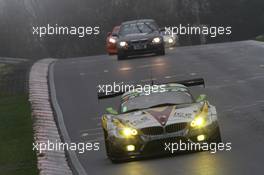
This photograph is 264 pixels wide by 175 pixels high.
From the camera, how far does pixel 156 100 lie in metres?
15.9

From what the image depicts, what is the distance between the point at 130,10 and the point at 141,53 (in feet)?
94.2

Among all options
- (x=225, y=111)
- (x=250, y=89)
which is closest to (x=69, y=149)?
(x=225, y=111)

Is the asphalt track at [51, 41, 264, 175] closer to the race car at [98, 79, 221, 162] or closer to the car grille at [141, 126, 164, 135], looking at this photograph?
the race car at [98, 79, 221, 162]

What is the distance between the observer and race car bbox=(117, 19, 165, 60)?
3425 centimetres

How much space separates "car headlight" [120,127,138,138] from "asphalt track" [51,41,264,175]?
54cm

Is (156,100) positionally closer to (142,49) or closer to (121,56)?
(142,49)

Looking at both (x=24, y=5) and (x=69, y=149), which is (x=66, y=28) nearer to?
(x=24, y=5)

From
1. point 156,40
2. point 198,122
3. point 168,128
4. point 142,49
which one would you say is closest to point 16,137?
point 168,128

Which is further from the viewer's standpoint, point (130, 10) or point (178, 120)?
point (130, 10)

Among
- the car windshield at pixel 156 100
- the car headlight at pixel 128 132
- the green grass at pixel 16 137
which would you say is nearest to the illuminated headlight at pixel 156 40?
the green grass at pixel 16 137

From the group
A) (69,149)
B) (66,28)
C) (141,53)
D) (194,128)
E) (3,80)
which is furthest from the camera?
(66,28)

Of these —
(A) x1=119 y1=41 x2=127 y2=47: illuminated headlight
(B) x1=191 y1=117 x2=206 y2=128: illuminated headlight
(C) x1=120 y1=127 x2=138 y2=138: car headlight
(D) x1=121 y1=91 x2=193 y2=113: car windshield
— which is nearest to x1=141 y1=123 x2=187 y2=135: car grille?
(B) x1=191 y1=117 x2=206 y2=128: illuminated headlight

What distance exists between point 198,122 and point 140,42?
65.6ft

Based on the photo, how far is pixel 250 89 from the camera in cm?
2392
